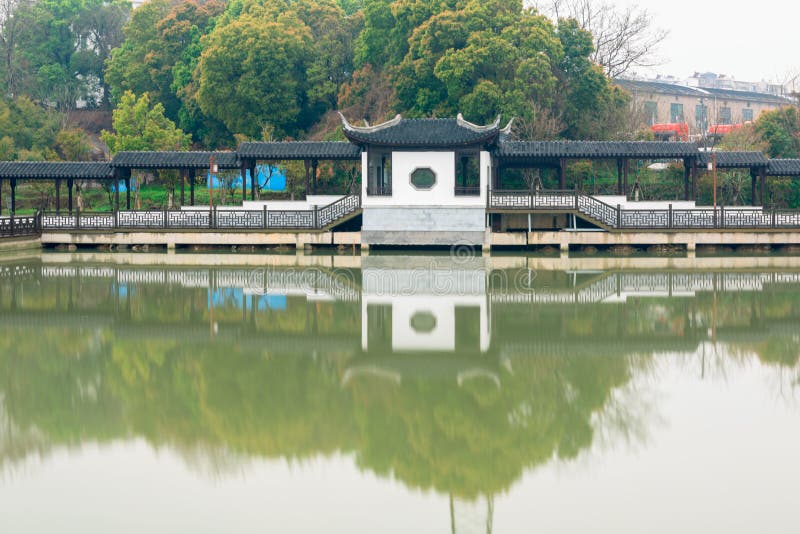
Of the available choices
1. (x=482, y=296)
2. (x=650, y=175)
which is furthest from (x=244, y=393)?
(x=650, y=175)

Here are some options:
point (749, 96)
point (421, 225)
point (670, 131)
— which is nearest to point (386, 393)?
point (421, 225)

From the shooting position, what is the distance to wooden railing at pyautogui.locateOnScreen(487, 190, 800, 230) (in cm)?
2956

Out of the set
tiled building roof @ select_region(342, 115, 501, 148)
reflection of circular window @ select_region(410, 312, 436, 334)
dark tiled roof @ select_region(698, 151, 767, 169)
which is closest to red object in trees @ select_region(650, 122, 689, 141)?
dark tiled roof @ select_region(698, 151, 767, 169)

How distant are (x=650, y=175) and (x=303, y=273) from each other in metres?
20.9

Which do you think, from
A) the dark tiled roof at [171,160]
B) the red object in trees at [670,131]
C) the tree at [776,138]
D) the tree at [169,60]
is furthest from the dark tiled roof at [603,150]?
the tree at [169,60]

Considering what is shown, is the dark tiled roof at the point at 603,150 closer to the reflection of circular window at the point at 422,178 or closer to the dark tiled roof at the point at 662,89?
the reflection of circular window at the point at 422,178

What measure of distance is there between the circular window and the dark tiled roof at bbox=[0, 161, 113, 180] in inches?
398

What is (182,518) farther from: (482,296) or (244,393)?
(482,296)

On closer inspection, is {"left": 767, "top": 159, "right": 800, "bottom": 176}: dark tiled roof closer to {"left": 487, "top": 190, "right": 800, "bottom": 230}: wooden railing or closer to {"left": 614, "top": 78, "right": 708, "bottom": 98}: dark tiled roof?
{"left": 487, "top": 190, "right": 800, "bottom": 230}: wooden railing

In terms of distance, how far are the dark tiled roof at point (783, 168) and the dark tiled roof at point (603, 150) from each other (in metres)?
2.90

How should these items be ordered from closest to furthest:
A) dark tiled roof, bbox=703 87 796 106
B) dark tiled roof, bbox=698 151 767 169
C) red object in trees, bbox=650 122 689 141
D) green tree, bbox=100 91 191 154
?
dark tiled roof, bbox=698 151 767 169, green tree, bbox=100 91 191 154, red object in trees, bbox=650 122 689 141, dark tiled roof, bbox=703 87 796 106

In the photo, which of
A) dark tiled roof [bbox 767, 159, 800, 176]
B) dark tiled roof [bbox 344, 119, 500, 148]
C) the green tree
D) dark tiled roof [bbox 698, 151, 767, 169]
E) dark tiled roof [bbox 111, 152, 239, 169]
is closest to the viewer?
dark tiled roof [bbox 344, 119, 500, 148]

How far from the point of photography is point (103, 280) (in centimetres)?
2209

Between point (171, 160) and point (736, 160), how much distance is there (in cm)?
1837
